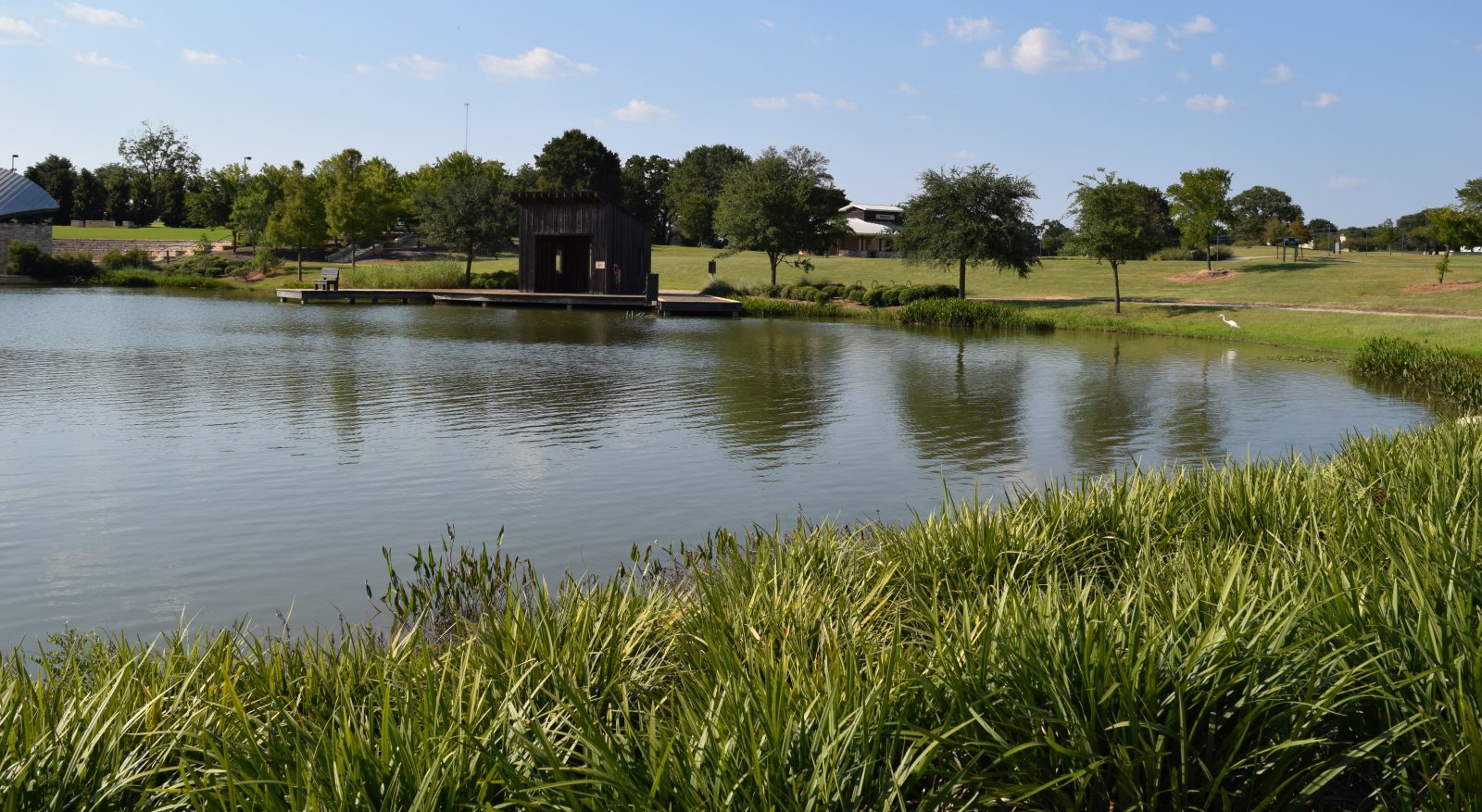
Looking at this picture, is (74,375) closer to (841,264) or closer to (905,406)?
(905,406)

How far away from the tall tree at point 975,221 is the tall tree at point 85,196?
8881cm

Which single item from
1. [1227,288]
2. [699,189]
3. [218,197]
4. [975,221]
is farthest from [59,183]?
[1227,288]

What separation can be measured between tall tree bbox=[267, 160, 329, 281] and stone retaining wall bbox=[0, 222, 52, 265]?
55.7ft

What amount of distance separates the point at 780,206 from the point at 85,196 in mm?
79928

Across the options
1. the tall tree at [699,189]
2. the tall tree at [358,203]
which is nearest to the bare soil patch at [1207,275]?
the tall tree at [699,189]

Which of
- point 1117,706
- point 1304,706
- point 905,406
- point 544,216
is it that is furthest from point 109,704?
point 544,216

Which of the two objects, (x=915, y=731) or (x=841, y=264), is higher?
(x=841, y=264)

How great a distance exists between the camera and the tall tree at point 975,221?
4806 cm

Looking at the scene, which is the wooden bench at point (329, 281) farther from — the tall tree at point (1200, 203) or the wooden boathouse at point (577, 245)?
the tall tree at point (1200, 203)

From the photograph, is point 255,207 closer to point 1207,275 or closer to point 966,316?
point 966,316

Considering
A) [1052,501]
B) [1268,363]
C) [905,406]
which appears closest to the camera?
[1052,501]

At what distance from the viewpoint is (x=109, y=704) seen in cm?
475

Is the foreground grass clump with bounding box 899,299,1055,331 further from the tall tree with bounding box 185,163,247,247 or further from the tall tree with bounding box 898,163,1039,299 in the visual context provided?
the tall tree with bounding box 185,163,247,247

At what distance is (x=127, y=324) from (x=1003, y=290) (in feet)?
134
